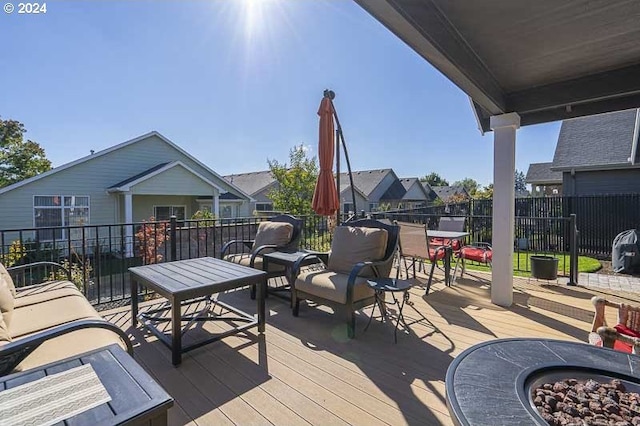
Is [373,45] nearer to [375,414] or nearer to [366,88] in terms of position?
[366,88]

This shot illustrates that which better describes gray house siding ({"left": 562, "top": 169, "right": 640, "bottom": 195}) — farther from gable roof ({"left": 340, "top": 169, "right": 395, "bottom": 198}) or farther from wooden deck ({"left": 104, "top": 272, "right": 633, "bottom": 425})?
gable roof ({"left": 340, "top": 169, "right": 395, "bottom": 198})

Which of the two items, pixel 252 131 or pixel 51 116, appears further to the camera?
pixel 252 131

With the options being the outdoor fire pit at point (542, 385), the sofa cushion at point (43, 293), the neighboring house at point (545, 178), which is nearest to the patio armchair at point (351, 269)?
the outdoor fire pit at point (542, 385)

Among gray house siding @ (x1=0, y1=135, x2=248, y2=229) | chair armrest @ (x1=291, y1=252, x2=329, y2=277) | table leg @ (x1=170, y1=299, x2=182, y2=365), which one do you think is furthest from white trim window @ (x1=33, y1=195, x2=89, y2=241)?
table leg @ (x1=170, y1=299, x2=182, y2=365)

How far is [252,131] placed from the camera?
18.1m

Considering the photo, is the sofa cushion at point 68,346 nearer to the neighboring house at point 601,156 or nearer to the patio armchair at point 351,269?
the patio armchair at point 351,269

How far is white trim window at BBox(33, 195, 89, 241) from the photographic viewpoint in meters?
10.9

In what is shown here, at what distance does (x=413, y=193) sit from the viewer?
2811cm

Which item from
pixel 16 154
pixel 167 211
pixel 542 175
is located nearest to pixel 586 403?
pixel 167 211

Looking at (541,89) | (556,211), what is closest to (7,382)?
(541,89)

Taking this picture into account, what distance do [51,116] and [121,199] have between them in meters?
5.14

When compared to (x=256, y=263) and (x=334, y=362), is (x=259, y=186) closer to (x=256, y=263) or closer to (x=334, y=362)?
(x=256, y=263)

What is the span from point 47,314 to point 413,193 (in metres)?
28.0

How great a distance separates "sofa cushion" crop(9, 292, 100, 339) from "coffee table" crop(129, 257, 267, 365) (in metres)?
0.52
